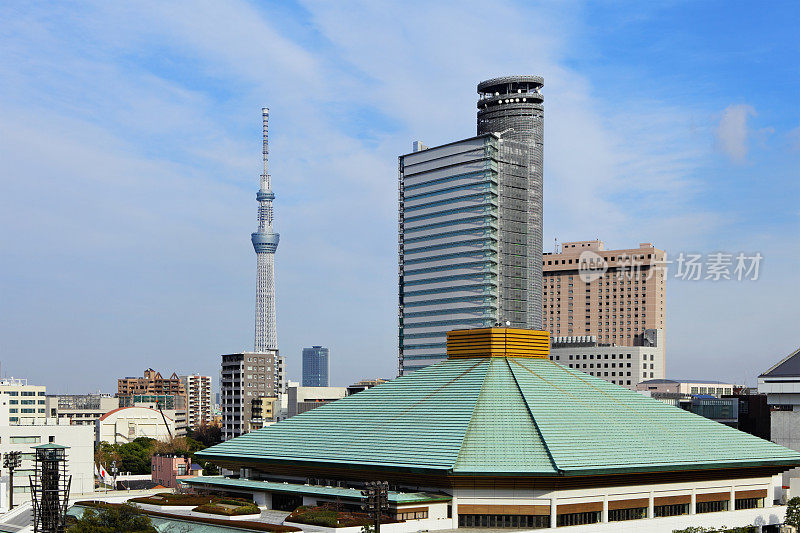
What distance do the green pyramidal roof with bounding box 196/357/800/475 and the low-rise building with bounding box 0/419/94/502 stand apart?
58699mm

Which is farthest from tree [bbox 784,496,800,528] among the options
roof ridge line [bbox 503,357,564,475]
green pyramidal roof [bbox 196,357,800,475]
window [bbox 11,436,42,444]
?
window [bbox 11,436,42,444]

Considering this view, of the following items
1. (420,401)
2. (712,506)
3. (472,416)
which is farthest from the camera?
(420,401)

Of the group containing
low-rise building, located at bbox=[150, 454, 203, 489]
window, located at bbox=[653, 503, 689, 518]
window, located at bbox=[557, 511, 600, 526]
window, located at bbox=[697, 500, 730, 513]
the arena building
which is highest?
the arena building

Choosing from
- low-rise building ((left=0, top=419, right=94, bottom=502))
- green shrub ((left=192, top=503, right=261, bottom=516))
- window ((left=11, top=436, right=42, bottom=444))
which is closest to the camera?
green shrub ((left=192, top=503, right=261, bottom=516))

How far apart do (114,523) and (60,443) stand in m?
87.2

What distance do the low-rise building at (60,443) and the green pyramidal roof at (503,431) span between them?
58699 millimetres

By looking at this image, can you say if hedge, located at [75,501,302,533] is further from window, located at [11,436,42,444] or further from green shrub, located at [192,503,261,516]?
window, located at [11,436,42,444]

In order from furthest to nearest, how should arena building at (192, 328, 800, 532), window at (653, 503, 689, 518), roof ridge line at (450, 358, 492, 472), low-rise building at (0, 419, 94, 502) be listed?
low-rise building at (0, 419, 94, 502) → window at (653, 503, 689, 518) → arena building at (192, 328, 800, 532) → roof ridge line at (450, 358, 492, 472)

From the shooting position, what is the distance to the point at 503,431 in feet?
322

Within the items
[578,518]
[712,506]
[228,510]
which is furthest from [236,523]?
[712,506]

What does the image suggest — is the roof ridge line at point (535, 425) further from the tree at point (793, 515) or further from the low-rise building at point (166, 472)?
the low-rise building at point (166, 472)

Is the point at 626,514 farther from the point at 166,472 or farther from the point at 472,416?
the point at 166,472

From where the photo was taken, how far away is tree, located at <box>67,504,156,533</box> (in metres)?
92.9

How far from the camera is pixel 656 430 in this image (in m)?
109
